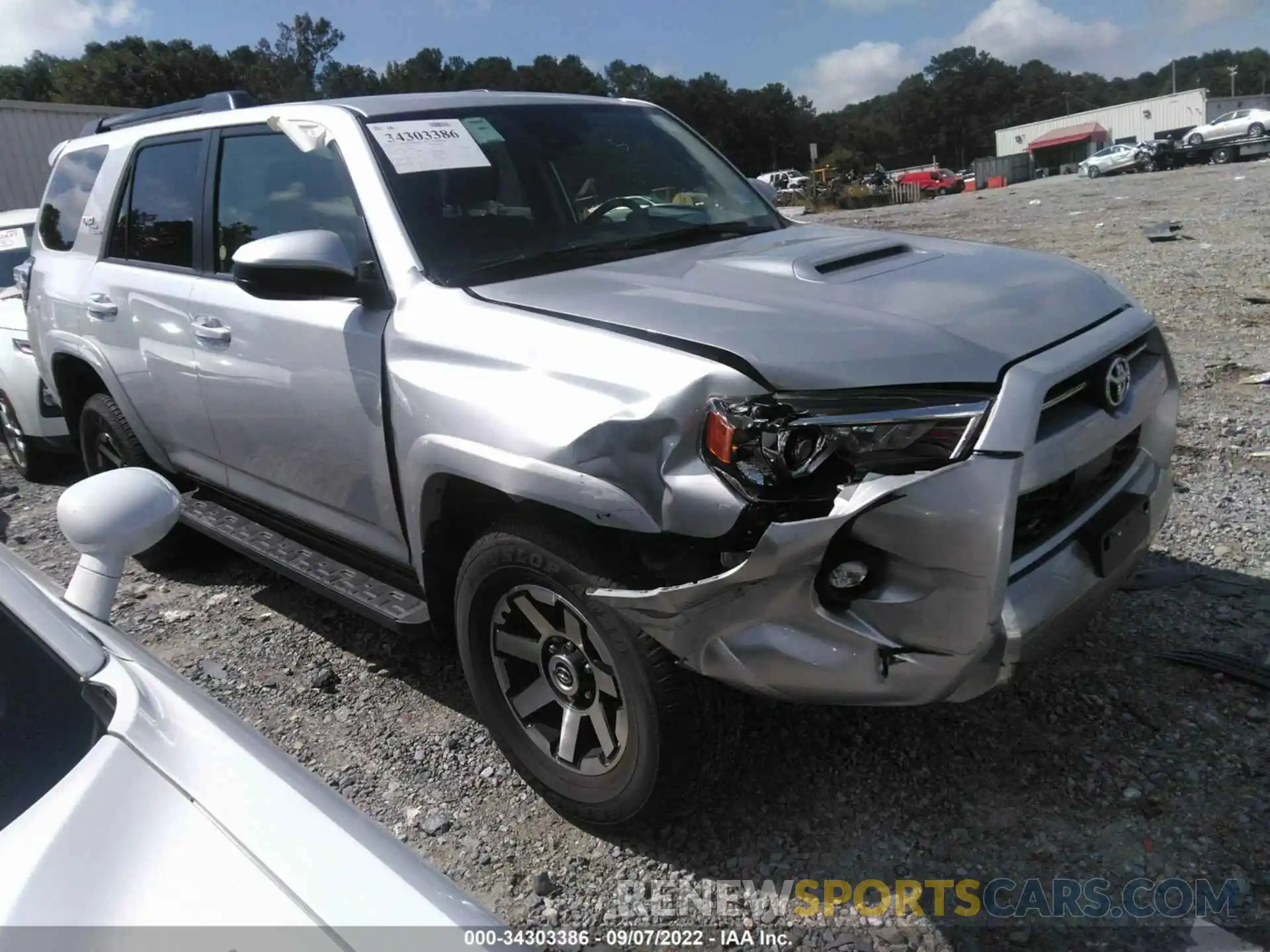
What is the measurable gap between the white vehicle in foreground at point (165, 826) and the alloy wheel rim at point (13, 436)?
17.7 feet

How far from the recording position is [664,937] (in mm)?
2316

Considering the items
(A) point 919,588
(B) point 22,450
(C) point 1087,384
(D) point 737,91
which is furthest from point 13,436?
(D) point 737,91

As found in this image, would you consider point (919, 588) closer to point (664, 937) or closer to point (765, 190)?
point (664, 937)

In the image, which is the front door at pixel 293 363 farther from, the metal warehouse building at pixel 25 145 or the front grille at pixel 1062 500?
the metal warehouse building at pixel 25 145

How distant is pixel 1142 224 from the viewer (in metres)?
13.9

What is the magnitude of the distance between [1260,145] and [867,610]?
41411mm

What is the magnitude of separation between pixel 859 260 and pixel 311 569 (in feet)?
6.63

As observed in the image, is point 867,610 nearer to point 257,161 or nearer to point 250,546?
point 250,546

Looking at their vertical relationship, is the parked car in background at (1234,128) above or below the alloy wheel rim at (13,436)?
above

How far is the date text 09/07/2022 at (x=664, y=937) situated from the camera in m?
2.28

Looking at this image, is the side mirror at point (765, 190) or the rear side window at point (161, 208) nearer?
the rear side window at point (161, 208)

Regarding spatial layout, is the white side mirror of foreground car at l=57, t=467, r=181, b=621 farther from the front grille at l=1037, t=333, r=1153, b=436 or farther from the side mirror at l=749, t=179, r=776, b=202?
the side mirror at l=749, t=179, r=776, b=202

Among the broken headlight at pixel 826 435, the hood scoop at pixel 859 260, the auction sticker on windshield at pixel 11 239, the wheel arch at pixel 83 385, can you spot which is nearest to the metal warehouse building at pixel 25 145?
the auction sticker on windshield at pixel 11 239

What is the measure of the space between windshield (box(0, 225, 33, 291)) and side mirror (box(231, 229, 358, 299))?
5.83m
